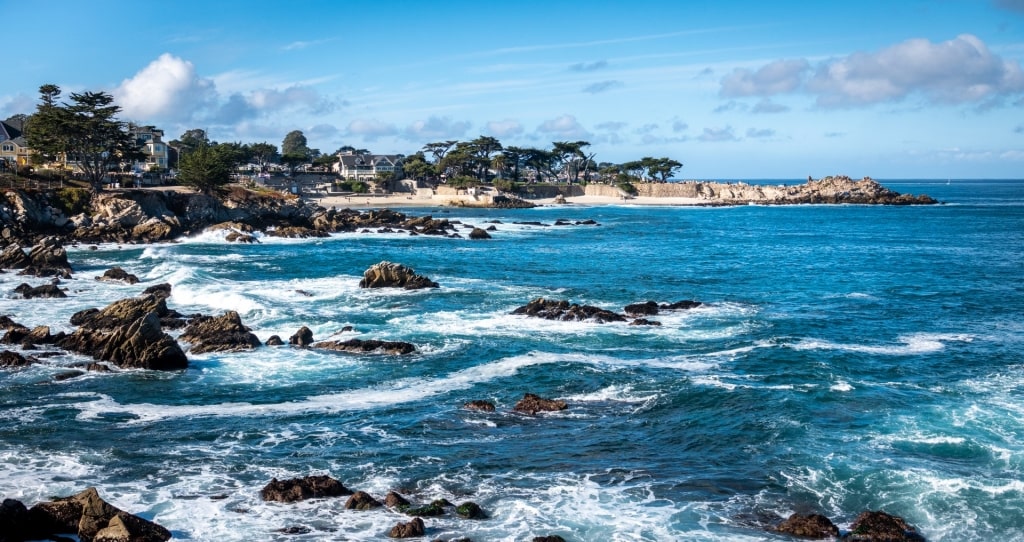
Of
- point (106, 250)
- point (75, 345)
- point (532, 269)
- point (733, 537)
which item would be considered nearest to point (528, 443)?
point (733, 537)

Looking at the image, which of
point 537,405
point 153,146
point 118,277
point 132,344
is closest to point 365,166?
point 153,146

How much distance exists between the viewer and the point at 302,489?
650 inches

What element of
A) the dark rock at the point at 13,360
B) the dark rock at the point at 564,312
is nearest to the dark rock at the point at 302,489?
the dark rock at the point at 13,360

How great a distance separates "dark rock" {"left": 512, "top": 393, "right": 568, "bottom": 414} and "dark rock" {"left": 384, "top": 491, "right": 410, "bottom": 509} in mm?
6616

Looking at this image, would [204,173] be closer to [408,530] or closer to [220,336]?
[220,336]

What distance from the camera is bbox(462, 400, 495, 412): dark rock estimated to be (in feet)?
74.0

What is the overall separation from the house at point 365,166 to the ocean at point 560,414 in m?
110

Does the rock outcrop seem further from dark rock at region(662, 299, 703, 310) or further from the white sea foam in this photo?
the white sea foam

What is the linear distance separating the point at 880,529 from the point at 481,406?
1067 centimetres

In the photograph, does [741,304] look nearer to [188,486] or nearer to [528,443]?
[528,443]

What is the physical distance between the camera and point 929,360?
28.1 meters

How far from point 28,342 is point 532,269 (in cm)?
3033

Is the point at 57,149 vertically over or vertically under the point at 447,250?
over

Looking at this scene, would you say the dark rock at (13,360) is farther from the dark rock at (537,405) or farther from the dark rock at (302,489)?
the dark rock at (537,405)
